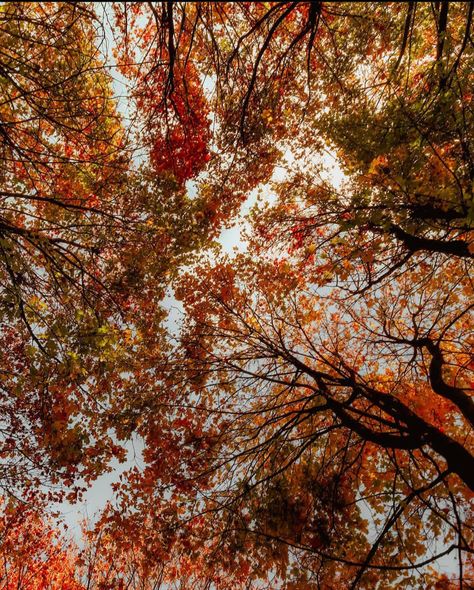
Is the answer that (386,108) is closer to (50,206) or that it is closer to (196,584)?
(50,206)

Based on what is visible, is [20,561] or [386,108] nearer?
[386,108]

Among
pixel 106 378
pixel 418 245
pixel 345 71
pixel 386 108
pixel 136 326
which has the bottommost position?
pixel 106 378

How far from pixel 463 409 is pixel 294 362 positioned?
2.59 m

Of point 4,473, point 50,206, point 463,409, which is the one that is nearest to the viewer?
point 463,409


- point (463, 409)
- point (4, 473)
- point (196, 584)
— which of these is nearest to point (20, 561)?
point (196, 584)

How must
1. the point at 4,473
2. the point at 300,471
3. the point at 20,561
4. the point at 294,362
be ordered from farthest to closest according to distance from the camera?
1. the point at 20,561
2. the point at 4,473
3. the point at 300,471
4. the point at 294,362

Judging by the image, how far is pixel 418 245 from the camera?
714cm

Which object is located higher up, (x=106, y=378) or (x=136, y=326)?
(x=136, y=326)

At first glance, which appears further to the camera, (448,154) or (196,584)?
(196,584)

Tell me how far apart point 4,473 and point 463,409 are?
28.4 ft

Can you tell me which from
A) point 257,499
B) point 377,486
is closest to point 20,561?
point 257,499

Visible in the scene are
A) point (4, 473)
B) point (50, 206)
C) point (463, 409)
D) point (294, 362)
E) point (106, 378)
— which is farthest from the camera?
point (50, 206)

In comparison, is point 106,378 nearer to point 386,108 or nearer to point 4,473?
point 4,473

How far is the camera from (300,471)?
244 inches
